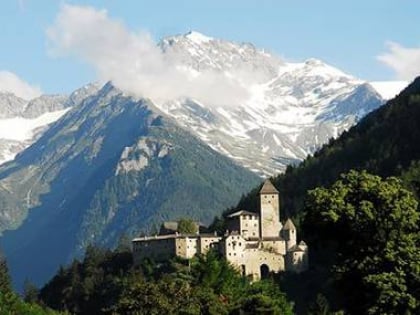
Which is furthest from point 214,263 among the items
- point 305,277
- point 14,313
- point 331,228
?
point 331,228

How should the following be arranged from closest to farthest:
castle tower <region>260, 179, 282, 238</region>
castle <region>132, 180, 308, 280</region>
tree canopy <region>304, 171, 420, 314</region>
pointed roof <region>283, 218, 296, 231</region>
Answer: tree canopy <region>304, 171, 420, 314</region> → castle <region>132, 180, 308, 280</region> → pointed roof <region>283, 218, 296, 231</region> → castle tower <region>260, 179, 282, 238</region>

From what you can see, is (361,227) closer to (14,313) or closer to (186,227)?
(14,313)

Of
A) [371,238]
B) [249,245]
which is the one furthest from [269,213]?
[371,238]

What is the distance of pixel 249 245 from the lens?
176125 millimetres

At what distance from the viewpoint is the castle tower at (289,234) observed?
180 m

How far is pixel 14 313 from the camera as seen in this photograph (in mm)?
107062

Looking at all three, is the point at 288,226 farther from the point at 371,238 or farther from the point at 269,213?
the point at 371,238

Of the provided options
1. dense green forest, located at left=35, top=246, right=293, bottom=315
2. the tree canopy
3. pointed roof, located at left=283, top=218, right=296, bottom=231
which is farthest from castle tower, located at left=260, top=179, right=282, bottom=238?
the tree canopy

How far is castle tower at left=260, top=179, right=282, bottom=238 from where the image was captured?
185 metres

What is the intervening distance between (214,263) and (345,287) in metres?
60.5

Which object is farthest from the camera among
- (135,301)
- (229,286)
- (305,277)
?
(305,277)

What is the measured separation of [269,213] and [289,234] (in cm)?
904

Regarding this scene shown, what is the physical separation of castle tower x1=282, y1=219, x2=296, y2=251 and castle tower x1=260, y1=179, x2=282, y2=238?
2.28 metres

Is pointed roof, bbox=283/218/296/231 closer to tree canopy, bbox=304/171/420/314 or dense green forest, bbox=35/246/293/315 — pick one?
dense green forest, bbox=35/246/293/315
